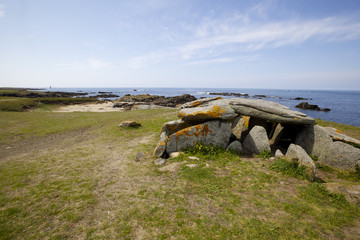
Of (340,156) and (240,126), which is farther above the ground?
(240,126)

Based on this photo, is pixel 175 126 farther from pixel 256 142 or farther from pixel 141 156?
pixel 256 142

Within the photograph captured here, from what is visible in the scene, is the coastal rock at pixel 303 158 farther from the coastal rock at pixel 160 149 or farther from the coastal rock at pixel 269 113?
the coastal rock at pixel 160 149

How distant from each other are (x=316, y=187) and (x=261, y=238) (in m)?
3.98

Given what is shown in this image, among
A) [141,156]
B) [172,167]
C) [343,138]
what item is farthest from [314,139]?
[141,156]

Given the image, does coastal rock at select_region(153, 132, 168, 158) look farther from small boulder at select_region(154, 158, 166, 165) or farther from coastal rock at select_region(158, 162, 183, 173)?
coastal rock at select_region(158, 162, 183, 173)

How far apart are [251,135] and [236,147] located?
51.9 inches

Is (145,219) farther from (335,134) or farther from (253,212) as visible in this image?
(335,134)

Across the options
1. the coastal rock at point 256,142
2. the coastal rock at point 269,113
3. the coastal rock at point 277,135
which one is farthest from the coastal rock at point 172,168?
the coastal rock at point 277,135

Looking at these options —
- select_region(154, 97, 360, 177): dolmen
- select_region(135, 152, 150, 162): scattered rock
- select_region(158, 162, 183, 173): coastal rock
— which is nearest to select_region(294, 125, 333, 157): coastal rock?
select_region(154, 97, 360, 177): dolmen

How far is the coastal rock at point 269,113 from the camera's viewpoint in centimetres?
1023

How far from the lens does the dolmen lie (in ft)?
29.1

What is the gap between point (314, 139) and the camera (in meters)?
9.93

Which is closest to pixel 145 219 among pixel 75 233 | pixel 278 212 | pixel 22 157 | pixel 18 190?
pixel 75 233

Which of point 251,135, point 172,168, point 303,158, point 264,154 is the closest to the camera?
point 303,158
